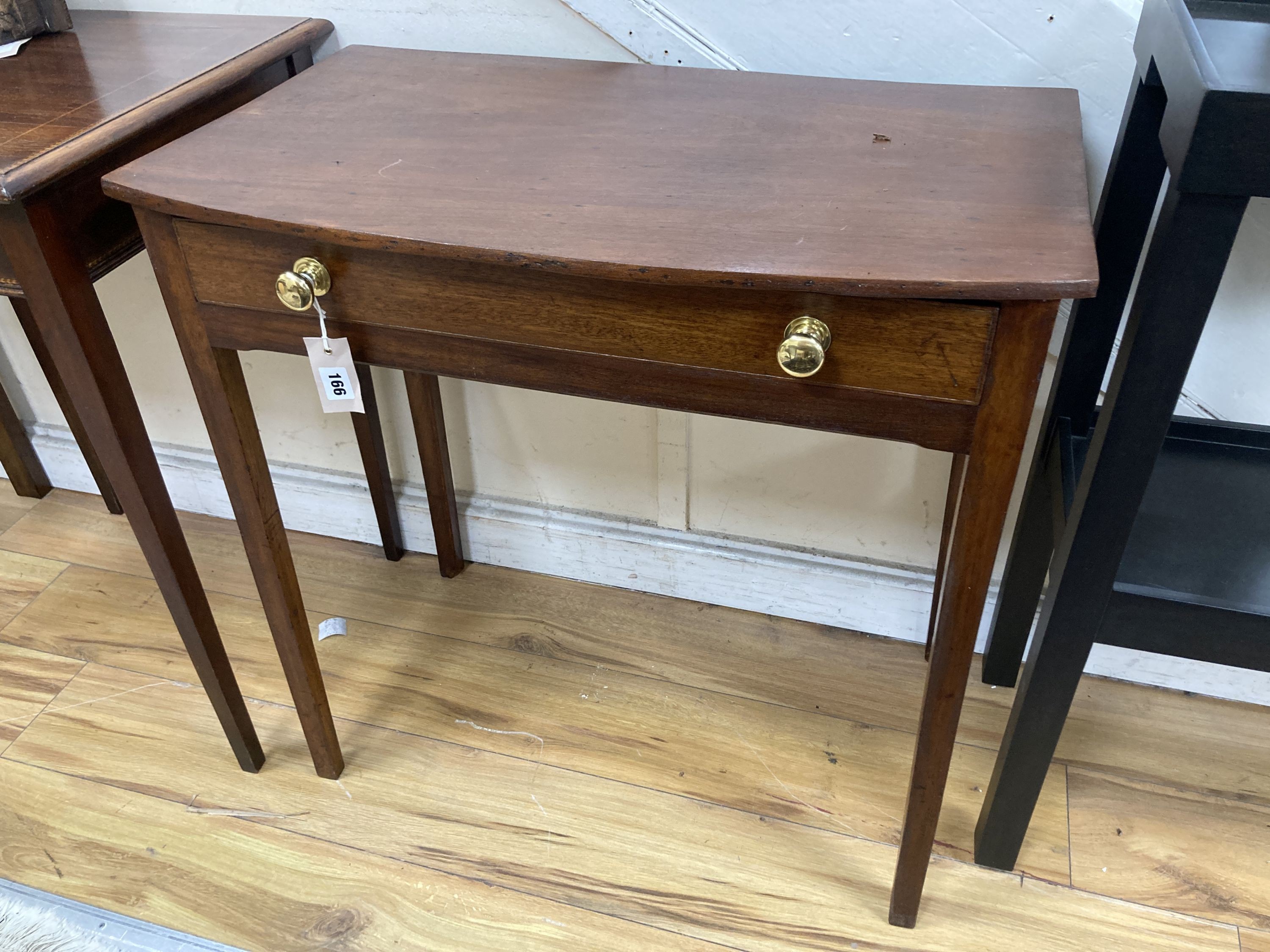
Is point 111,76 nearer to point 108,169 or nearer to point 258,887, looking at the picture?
point 108,169

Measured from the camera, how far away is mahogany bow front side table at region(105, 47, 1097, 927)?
0.67 meters

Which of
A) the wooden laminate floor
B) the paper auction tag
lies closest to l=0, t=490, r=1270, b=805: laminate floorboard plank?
the wooden laminate floor

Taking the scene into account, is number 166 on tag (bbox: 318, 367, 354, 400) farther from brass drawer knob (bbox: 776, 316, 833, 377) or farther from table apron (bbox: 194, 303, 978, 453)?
brass drawer knob (bbox: 776, 316, 833, 377)

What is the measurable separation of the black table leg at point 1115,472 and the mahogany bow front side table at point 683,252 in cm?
7

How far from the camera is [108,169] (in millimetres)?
896

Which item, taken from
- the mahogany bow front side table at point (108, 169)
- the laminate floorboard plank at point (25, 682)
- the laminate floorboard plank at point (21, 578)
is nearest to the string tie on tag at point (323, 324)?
the mahogany bow front side table at point (108, 169)

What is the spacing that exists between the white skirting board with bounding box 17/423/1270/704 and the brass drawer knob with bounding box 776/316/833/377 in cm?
69

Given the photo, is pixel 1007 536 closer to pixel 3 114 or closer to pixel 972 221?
pixel 972 221

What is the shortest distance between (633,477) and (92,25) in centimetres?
87

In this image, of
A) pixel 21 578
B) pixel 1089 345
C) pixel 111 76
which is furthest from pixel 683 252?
pixel 21 578

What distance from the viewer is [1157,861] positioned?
108 centimetres

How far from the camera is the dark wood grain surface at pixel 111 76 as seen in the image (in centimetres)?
85

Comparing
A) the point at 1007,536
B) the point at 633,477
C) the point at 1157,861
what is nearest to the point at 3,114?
the point at 633,477

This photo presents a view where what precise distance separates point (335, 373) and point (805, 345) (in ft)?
1.34
